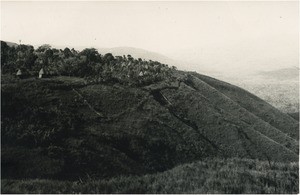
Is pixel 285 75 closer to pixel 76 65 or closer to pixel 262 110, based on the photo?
pixel 262 110

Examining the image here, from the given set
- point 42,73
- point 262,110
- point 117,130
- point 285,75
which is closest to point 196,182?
point 117,130

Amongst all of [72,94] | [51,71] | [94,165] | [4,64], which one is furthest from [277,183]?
[4,64]

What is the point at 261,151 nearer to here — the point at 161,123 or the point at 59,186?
the point at 161,123

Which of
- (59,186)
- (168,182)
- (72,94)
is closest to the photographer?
(59,186)

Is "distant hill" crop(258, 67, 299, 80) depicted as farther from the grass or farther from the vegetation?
the grass

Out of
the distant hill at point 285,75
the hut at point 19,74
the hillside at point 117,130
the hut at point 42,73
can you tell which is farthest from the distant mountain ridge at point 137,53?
the hut at point 19,74

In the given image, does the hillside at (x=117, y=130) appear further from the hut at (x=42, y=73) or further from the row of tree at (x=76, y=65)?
the row of tree at (x=76, y=65)
